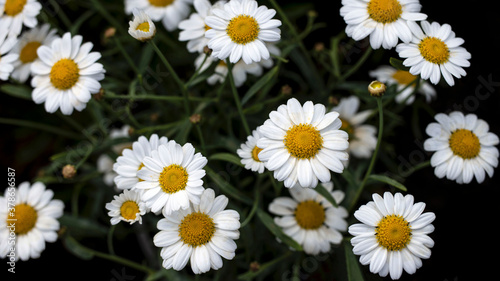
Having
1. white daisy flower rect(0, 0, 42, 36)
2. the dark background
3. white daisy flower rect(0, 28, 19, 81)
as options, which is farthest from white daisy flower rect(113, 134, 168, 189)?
the dark background

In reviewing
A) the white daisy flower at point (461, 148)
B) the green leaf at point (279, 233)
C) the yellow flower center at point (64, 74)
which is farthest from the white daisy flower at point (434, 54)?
the yellow flower center at point (64, 74)

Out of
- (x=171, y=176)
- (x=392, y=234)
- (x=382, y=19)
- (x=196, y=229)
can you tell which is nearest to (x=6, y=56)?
(x=171, y=176)

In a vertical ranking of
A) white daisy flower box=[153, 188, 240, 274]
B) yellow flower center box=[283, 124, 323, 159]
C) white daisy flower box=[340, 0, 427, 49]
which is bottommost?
white daisy flower box=[153, 188, 240, 274]

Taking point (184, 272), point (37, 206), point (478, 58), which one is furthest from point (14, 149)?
point (478, 58)

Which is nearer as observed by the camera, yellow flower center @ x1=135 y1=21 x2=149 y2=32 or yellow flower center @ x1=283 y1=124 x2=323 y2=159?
yellow flower center @ x1=283 y1=124 x2=323 y2=159

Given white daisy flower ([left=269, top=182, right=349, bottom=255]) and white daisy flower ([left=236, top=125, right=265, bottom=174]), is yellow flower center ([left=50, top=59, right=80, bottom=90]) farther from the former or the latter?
white daisy flower ([left=269, top=182, right=349, bottom=255])

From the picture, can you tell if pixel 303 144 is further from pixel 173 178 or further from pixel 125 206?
pixel 125 206
